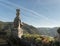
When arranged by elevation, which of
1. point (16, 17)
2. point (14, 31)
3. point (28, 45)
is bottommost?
point (28, 45)

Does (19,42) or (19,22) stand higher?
(19,22)

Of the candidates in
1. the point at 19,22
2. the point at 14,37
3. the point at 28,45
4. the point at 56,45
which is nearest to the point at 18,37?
the point at 14,37

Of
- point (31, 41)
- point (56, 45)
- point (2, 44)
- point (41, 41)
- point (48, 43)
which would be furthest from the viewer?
point (2, 44)

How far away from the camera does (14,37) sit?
71.8ft

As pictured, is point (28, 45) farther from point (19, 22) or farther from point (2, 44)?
point (19, 22)

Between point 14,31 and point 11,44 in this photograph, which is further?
point 14,31

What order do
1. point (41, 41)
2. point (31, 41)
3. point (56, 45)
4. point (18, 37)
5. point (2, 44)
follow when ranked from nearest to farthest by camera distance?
point (56, 45), point (41, 41), point (31, 41), point (2, 44), point (18, 37)

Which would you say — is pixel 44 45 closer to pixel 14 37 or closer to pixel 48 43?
pixel 48 43

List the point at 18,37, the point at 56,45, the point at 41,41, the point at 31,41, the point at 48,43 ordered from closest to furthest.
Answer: the point at 56,45, the point at 48,43, the point at 41,41, the point at 31,41, the point at 18,37

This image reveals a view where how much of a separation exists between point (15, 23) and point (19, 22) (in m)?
0.52

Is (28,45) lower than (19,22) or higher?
lower

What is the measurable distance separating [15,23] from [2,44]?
386cm

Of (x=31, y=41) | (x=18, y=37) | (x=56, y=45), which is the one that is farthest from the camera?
(x=18, y=37)

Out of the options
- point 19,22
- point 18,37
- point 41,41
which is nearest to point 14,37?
point 18,37
